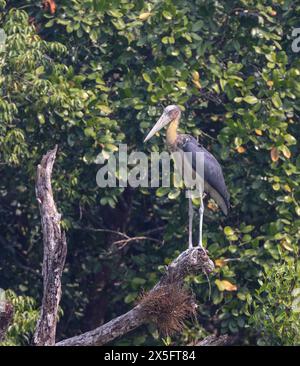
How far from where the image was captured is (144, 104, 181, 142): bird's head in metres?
11.1

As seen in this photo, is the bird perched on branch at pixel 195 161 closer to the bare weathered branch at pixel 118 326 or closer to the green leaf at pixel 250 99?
the green leaf at pixel 250 99

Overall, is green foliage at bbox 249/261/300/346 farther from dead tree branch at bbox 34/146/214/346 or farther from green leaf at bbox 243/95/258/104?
green leaf at bbox 243/95/258/104

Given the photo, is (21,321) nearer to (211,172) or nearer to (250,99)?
(211,172)

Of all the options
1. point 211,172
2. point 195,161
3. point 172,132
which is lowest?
point 211,172

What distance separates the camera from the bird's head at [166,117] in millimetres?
11125

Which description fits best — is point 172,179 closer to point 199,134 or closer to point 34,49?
point 199,134

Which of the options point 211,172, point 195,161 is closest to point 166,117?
point 195,161

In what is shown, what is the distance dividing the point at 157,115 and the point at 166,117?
13.1 inches

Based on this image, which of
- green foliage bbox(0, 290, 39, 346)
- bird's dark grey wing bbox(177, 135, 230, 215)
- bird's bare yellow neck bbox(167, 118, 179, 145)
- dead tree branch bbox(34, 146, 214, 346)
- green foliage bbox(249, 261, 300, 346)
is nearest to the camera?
dead tree branch bbox(34, 146, 214, 346)

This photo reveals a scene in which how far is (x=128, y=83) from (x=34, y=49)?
1.07 meters

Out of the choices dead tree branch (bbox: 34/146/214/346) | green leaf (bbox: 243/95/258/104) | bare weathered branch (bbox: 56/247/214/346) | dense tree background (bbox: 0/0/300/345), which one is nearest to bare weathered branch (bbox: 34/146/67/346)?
dead tree branch (bbox: 34/146/214/346)

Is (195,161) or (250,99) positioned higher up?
(250,99)

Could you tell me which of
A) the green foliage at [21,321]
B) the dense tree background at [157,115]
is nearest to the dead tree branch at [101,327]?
the green foliage at [21,321]

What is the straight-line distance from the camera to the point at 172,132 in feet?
37.0
